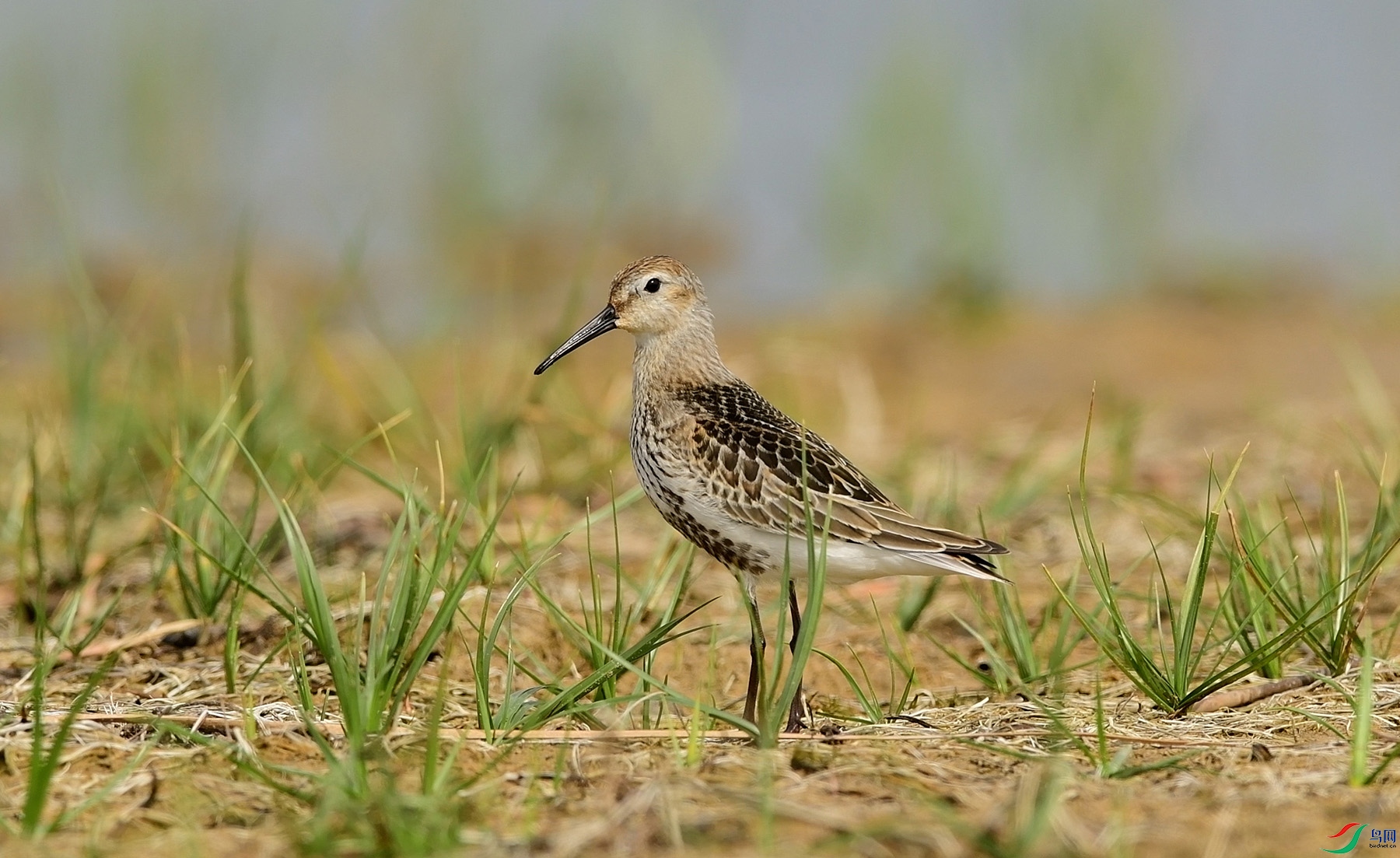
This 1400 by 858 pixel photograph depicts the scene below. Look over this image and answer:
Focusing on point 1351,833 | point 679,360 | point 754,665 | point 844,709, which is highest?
point 679,360

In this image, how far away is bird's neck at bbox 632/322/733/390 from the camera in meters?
5.14

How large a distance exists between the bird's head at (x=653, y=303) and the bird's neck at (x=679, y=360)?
0.02 m

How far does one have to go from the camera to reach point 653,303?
208 inches

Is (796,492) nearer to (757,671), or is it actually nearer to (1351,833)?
(757,671)

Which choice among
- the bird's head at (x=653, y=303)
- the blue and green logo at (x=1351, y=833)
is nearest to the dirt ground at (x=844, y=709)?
the blue and green logo at (x=1351, y=833)

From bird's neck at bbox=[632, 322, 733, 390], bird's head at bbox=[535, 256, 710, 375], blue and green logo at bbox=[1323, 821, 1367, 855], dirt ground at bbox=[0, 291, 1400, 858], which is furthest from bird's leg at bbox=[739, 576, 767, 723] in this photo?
blue and green logo at bbox=[1323, 821, 1367, 855]

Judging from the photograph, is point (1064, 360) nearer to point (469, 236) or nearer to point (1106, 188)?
point (1106, 188)

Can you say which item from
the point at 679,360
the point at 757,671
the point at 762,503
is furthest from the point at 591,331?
the point at 757,671

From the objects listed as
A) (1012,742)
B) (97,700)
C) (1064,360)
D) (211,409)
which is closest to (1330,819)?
(1012,742)

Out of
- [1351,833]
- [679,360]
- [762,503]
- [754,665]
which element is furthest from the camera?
[679,360]

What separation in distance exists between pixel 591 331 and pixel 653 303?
0.86 ft

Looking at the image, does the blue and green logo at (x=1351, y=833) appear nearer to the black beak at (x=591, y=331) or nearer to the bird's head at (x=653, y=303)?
the bird's head at (x=653, y=303)

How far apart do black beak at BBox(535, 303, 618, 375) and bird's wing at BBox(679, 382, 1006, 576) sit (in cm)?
79

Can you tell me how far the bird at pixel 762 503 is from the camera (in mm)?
4277
